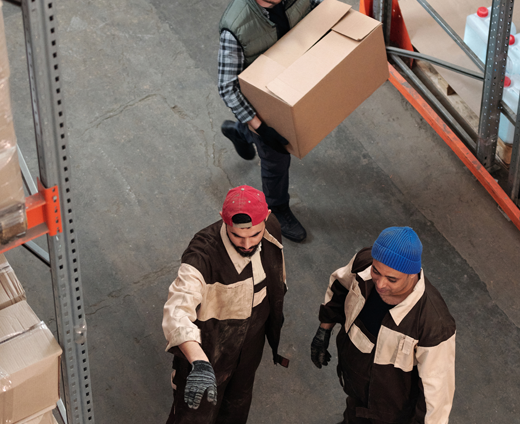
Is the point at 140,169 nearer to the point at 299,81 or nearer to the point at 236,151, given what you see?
the point at 236,151

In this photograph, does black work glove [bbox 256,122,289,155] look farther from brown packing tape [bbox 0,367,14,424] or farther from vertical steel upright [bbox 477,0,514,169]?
brown packing tape [bbox 0,367,14,424]

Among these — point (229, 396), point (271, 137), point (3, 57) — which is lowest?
point (229, 396)

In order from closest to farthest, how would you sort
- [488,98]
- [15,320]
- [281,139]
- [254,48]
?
1. [15,320]
2. [254,48]
3. [281,139]
4. [488,98]

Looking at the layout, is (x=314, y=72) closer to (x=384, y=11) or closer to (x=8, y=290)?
(x=384, y=11)

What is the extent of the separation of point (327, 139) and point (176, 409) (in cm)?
295

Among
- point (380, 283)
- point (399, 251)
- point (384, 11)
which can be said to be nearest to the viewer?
point (399, 251)

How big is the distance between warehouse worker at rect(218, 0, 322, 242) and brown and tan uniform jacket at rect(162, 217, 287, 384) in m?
0.96

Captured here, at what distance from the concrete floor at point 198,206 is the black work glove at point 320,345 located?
0.65m

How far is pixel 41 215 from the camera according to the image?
89.7 inches

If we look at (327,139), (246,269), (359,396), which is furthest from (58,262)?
(327,139)

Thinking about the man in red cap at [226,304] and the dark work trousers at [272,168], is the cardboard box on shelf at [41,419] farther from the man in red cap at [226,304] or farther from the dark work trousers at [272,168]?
the dark work trousers at [272,168]

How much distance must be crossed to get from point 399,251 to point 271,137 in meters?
1.67

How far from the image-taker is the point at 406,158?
221 inches

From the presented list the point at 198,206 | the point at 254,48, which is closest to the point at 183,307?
the point at 254,48
